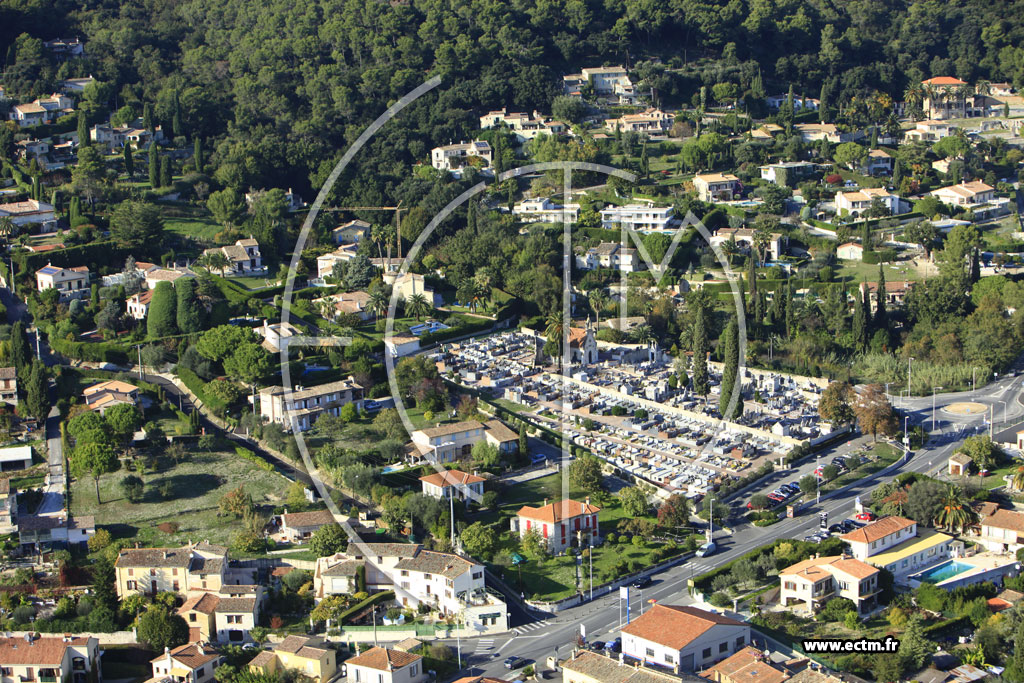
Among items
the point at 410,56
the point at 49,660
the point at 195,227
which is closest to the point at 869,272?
the point at 195,227

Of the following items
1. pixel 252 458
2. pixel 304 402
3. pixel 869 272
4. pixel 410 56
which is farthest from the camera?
pixel 410 56

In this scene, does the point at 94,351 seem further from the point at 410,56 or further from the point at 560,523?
the point at 410,56

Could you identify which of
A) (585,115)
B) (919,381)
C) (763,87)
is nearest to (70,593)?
(919,381)

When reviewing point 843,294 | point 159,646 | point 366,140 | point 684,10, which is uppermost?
point 684,10

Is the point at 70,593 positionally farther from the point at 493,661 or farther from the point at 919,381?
the point at 919,381

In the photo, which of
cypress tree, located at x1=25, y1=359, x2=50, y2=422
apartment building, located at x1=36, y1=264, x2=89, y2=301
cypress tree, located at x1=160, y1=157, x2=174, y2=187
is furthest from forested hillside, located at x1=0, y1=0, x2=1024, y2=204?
cypress tree, located at x1=25, y1=359, x2=50, y2=422

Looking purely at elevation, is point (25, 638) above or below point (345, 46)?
below
